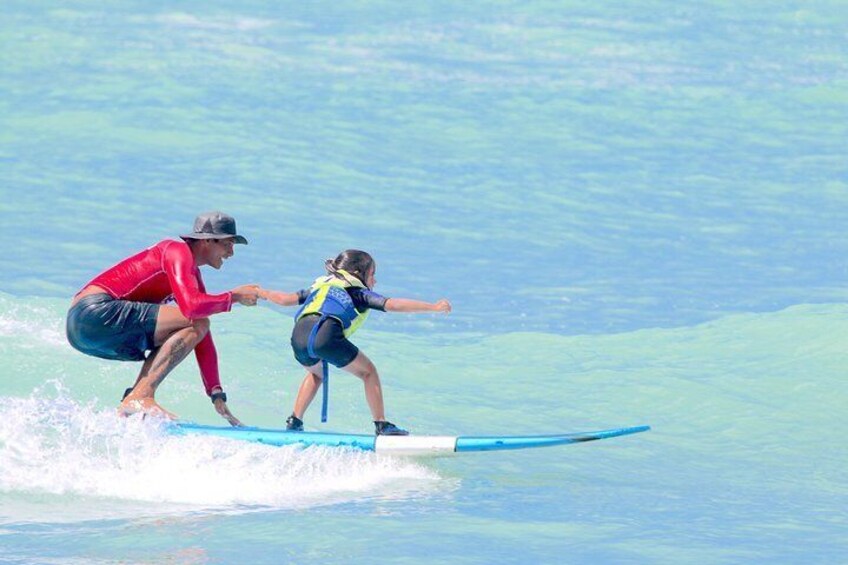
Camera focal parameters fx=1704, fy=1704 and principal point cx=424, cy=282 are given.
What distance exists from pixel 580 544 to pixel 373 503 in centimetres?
116

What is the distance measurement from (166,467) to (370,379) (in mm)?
1314

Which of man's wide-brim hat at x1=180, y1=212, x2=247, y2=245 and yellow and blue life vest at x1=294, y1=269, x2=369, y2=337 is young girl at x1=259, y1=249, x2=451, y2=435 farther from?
man's wide-brim hat at x1=180, y1=212, x2=247, y2=245

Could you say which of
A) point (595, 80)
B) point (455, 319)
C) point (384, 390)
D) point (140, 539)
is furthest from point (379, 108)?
point (140, 539)

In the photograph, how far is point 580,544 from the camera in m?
7.85

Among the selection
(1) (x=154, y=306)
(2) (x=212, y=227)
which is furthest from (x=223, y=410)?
(2) (x=212, y=227)

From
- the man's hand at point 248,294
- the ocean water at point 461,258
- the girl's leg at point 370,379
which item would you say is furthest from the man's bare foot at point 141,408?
the girl's leg at point 370,379

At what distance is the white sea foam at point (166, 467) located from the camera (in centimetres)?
845

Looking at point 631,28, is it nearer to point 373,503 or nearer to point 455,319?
point 455,319

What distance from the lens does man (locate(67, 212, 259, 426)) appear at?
351 inches

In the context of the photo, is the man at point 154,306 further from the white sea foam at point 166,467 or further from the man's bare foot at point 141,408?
the white sea foam at point 166,467

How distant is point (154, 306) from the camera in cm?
908

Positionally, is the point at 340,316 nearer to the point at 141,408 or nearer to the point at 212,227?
the point at 212,227

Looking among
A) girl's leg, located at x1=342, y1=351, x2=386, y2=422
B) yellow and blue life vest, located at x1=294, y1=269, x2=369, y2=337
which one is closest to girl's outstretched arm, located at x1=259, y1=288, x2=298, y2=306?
yellow and blue life vest, located at x1=294, y1=269, x2=369, y2=337

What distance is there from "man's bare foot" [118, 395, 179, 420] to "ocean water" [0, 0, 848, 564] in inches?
4.4
